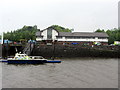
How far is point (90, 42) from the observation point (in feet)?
273

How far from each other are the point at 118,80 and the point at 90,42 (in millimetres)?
50256

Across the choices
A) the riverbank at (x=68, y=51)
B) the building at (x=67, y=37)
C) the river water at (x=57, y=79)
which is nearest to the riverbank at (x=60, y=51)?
the riverbank at (x=68, y=51)

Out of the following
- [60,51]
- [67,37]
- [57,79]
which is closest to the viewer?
[57,79]

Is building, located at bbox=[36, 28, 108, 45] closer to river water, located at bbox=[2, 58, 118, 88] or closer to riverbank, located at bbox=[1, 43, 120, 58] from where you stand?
riverbank, located at bbox=[1, 43, 120, 58]

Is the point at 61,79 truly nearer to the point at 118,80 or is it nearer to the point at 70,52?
the point at 118,80

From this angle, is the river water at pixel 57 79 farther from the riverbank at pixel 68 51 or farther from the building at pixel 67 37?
the building at pixel 67 37

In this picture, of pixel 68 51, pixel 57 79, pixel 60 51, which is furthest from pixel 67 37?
pixel 57 79

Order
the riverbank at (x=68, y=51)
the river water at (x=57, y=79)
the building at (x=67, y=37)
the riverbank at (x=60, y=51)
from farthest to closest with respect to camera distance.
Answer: the building at (x=67, y=37)
the riverbank at (x=68, y=51)
the riverbank at (x=60, y=51)
the river water at (x=57, y=79)

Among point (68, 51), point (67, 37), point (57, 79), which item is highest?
point (67, 37)

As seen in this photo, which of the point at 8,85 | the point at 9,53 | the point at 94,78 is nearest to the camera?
the point at 8,85

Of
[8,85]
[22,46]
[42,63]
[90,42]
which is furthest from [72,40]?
[8,85]

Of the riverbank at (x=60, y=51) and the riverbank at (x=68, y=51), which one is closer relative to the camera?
the riverbank at (x=60, y=51)

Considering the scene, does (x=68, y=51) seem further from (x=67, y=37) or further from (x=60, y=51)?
(x=67, y=37)

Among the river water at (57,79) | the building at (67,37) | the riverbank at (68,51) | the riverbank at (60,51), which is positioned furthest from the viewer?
the building at (67,37)
